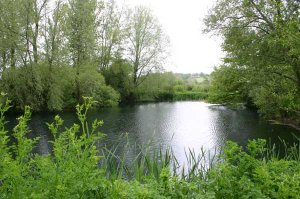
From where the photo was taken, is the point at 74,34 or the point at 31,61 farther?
the point at 74,34

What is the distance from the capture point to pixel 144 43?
128 ft

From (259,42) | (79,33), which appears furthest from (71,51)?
(259,42)

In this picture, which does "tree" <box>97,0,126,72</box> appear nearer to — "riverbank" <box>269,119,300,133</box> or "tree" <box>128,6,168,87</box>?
"tree" <box>128,6,168,87</box>

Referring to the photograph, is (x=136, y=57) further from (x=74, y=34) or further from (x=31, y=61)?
(x=31, y=61)

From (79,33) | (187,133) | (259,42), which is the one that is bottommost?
(187,133)

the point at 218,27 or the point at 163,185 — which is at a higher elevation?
the point at 218,27

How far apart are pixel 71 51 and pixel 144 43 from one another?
510 inches

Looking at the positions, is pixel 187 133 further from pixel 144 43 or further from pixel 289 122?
pixel 144 43

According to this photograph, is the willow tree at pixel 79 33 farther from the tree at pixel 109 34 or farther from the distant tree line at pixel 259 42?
the distant tree line at pixel 259 42

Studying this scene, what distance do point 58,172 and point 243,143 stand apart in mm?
11351

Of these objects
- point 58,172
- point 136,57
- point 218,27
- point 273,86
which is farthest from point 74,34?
point 58,172

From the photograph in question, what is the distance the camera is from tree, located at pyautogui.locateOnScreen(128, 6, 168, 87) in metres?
38.6

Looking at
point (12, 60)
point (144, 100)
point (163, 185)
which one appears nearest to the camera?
point (163, 185)

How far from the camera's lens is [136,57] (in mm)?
39500
